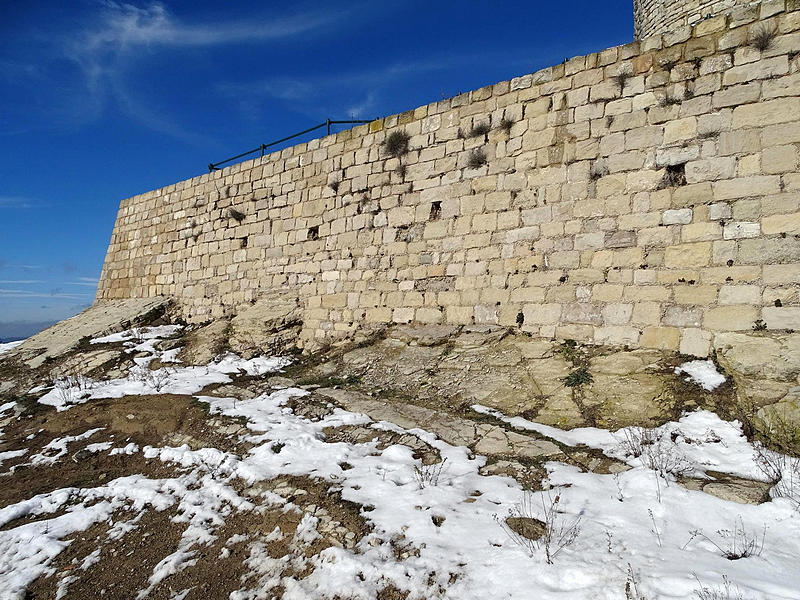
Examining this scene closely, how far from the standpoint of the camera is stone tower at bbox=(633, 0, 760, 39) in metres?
10.6

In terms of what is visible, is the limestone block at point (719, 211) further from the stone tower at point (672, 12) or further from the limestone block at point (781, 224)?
the stone tower at point (672, 12)

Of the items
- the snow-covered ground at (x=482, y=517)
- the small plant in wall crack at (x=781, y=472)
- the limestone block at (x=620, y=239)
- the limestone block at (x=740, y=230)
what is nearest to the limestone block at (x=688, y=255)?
the limestone block at (x=740, y=230)

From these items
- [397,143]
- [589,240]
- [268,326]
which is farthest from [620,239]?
[268,326]

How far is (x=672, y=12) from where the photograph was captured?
1148 centimetres

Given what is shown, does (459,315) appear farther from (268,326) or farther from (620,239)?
(268,326)

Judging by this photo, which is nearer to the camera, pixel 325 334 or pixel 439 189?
pixel 439 189

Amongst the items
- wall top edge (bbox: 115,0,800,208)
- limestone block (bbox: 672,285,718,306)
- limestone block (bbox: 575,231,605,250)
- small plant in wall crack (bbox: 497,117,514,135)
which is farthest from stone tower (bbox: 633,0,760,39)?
limestone block (bbox: 672,285,718,306)

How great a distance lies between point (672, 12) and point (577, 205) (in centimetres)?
830

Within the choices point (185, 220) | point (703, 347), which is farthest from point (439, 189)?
point (185, 220)

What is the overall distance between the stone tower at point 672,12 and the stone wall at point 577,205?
6.18 metres

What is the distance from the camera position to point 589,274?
260 inches

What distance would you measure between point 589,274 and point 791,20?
12.2 feet

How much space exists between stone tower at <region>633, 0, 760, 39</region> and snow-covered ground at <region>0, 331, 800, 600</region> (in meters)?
9.77

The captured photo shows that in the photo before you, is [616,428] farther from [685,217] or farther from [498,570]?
[685,217]
